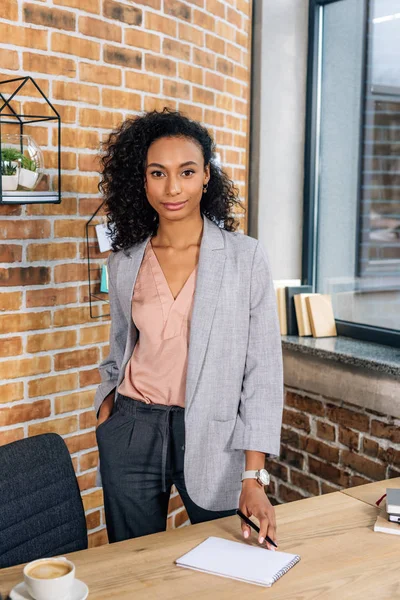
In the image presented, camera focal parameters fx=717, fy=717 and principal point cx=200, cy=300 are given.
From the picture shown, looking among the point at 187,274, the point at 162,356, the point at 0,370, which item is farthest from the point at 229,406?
the point at 0,370

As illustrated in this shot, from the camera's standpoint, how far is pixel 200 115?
10.1 ft

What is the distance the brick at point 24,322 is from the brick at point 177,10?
4.31ft

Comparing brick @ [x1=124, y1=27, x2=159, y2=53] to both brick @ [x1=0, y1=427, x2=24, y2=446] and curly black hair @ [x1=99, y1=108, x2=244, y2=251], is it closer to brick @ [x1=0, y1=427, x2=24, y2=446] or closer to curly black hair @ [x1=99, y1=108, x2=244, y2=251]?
curly black hair @ [x1=99, y1=108, x2=244, y2=251]

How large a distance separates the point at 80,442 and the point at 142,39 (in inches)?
60.7

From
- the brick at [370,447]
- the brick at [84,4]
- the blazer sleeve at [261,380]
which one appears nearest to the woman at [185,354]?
the blazer sleeve at [261,380]

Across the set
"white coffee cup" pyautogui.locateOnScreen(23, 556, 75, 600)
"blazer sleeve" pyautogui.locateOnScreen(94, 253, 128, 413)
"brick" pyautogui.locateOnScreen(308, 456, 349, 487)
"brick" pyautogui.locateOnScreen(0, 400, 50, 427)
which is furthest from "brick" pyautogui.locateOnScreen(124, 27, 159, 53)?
"white coffee cup" pyautogui.locateOnScreen(23, 556, 75, 600)

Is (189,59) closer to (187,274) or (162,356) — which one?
(187,274)

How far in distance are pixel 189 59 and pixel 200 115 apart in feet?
0.77

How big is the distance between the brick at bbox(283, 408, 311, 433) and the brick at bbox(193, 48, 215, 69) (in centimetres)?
154

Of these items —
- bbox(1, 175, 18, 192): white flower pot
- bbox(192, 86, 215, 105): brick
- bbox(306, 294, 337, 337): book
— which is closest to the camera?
bbox(1, 175, 18, 192): white flower pot

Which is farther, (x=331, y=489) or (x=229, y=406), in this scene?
(x=331, y=489)

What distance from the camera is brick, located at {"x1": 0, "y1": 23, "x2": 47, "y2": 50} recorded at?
227cm

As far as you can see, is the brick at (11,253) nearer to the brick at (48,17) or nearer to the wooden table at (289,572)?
the brick at (48,17)

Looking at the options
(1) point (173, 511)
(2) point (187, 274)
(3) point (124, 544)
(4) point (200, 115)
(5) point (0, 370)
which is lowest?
(1) point (173, 511)
